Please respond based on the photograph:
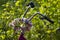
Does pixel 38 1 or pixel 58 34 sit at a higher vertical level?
pixel 38 1

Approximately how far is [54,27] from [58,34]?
0.29ft

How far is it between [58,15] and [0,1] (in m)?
1.66

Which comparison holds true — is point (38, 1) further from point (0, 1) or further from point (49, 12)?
point (0, 1)

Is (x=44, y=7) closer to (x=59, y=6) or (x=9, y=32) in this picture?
(x=59, y=6)

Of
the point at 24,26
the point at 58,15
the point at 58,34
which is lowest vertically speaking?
the point at 58,34

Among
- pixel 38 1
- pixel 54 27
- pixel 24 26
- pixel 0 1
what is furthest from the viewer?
pixel 0 1

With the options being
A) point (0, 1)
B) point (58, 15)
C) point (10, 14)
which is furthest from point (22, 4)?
point (0, 1)

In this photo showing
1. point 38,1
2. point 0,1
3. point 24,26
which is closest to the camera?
point 24,26

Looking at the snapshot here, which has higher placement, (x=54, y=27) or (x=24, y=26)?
(x=24, y=26)

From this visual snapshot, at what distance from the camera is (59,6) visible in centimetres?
214

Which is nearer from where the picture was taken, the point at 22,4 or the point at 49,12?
the point at 49,12

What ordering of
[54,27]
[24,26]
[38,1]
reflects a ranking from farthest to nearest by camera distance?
[38,1] < [54,27] < [24,26]

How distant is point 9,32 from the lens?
7.95 feet

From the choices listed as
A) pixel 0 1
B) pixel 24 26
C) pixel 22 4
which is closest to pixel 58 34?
pixel 22 4
